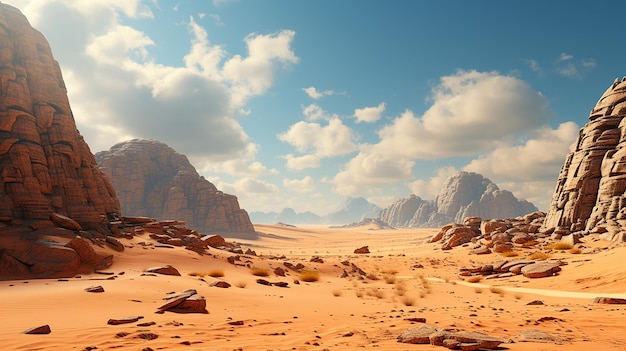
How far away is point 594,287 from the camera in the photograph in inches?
532

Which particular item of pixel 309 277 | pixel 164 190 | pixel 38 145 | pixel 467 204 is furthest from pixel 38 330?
pixel 467 204

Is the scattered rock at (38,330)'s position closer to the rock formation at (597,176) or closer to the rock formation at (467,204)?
the rock formation at (597,176)

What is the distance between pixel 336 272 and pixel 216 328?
60.9ft

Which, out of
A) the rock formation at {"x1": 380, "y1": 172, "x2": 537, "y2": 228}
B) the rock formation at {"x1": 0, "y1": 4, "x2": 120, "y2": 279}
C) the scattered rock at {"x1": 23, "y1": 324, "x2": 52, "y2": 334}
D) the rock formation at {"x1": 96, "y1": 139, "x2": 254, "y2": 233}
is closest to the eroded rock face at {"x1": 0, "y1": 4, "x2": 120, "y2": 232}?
the rock formation at {"x1": 0, "y1": 4, "x2": 120, "y2": 279}

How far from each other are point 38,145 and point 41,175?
1981 mm

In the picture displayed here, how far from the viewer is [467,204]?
168m

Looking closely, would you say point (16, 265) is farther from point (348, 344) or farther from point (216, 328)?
point (348, 344)

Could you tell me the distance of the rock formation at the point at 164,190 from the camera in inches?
2840

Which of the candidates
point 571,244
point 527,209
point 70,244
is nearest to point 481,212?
point 527,209

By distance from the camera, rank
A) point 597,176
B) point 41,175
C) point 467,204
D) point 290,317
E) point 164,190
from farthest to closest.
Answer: point 467,204
point 164,190
point 597,176
point 41,175
point 290,317

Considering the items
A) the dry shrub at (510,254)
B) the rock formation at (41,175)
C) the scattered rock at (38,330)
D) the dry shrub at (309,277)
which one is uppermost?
the rock formation at (41,175)

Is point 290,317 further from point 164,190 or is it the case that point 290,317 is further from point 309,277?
point 164,190

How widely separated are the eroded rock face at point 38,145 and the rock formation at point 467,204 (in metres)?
143

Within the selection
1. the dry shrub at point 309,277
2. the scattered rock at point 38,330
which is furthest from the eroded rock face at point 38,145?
the scattered rock at point 38,330
